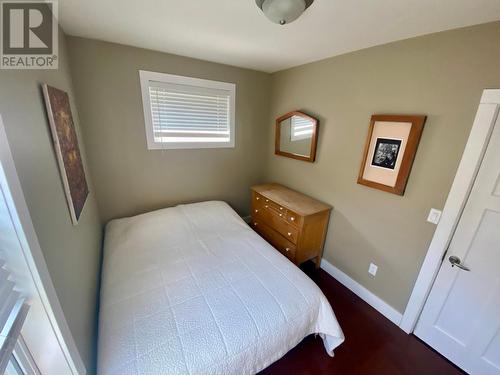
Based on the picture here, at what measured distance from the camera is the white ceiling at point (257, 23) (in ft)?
3.68

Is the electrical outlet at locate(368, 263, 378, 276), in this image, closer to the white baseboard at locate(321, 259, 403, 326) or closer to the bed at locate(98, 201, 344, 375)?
the white baseboard at locate(321, 259, 403, 326)

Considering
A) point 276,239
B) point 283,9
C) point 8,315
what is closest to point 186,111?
point 283,9

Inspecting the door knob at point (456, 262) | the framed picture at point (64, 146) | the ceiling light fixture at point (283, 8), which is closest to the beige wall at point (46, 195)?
the framed picture at point (64, 146)

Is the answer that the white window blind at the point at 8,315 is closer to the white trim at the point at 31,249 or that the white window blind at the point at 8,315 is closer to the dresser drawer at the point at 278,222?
the white trim at the point at 31,249

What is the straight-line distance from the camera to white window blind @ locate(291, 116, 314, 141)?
7.48 feet

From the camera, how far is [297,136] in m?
2.47

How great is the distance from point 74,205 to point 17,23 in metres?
0.85

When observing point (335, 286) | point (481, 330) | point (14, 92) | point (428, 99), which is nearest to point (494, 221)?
point (481, 330)

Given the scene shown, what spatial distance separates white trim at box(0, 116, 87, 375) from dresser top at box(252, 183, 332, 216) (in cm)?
175

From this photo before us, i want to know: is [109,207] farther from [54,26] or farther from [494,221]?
[494,221]

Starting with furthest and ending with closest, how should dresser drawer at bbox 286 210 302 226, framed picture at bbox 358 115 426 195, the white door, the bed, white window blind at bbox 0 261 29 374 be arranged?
dresser drawer at bbox 286 210 302 226 < framed picture at bbox 358 115 426 195 < the white door < the bed < white window blind at bbox 0 261 29 374

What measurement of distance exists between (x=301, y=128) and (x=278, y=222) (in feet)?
3.77

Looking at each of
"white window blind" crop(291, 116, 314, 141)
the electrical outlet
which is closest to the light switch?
the electrical outlet

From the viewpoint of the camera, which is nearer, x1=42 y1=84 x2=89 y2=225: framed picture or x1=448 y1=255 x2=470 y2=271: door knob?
x1=42 y1=84 x2=89 y2=225: framed picture
